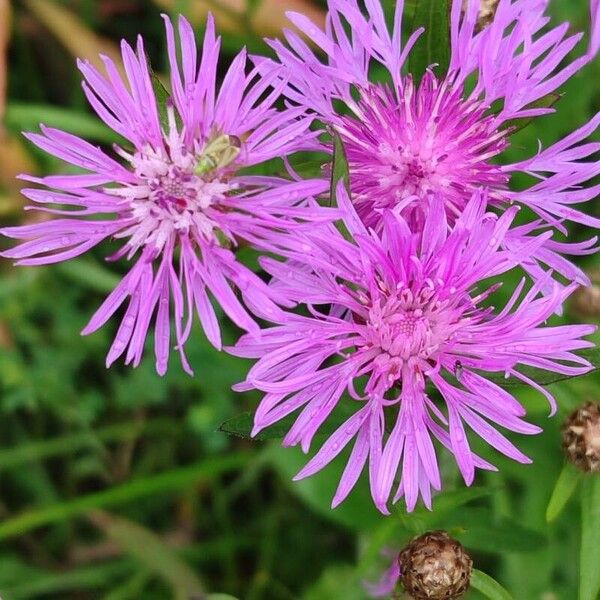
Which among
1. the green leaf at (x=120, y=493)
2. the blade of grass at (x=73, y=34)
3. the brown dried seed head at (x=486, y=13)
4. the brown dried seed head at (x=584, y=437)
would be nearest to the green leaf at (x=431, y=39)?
the brown dried seed head at (x=486, y=13)

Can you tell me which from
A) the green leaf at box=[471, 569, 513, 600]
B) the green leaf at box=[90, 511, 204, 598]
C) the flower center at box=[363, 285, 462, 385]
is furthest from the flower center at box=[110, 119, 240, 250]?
the green leaf at box=[90, 511, 204, 598]

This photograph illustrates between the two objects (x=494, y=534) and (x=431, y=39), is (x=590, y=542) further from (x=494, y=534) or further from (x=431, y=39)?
(x=431, y=39)

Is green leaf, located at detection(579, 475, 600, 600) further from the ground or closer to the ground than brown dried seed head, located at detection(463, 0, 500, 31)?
closer to the ground

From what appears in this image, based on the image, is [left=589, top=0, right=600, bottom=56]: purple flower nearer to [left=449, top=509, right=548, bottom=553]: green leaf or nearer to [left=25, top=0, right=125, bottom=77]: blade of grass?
[left=449, top=509, right=548, bottom=553]: green leaf

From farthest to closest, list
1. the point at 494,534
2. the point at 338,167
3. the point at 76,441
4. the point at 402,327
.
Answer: the point at 76,441
the point at 494,534
the point at 402,327
the point at 338,167

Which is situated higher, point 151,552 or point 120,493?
point 120,493

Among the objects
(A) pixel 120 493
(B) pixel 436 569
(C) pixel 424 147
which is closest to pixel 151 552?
(A) pixel 120 493
